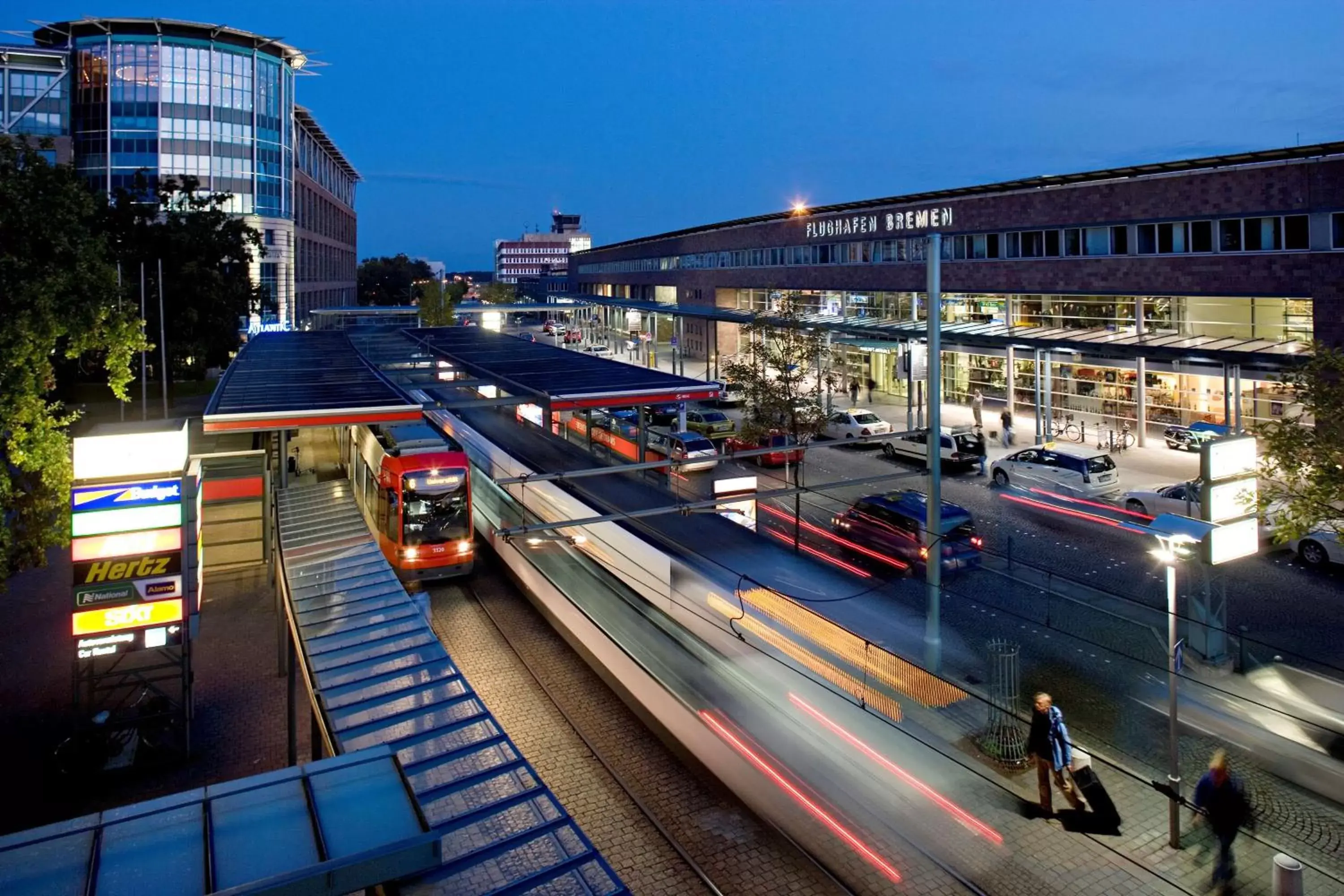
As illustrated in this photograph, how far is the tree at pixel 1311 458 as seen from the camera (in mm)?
12438

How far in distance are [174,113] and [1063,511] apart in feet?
241

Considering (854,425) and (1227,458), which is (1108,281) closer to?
(854,425)

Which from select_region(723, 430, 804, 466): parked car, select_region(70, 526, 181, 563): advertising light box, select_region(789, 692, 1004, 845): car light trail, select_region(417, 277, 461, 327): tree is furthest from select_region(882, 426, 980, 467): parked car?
select_region(417, 277, 461, 327): tree

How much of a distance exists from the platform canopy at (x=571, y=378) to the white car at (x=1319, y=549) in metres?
13.0

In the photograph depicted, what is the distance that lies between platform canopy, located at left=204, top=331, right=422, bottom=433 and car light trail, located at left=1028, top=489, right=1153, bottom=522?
16866mm

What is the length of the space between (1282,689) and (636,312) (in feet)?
173

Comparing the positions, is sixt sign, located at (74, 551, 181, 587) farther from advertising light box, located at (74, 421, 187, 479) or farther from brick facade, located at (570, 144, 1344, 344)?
brick facade, located at (570, 144, 1344, 344)

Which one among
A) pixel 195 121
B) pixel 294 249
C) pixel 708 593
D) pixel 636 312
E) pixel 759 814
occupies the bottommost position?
pixel 759 814

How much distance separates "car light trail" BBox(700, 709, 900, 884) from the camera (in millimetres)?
9352

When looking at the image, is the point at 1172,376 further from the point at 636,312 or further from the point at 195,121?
the point at 195,121

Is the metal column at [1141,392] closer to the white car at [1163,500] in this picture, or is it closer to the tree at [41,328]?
the white car at [1163,500]

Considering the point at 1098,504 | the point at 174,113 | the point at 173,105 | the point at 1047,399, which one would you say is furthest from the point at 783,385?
the point at 173,105

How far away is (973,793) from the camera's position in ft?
34.9

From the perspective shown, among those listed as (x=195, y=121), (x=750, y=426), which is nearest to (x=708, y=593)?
(x=750, y=426)
